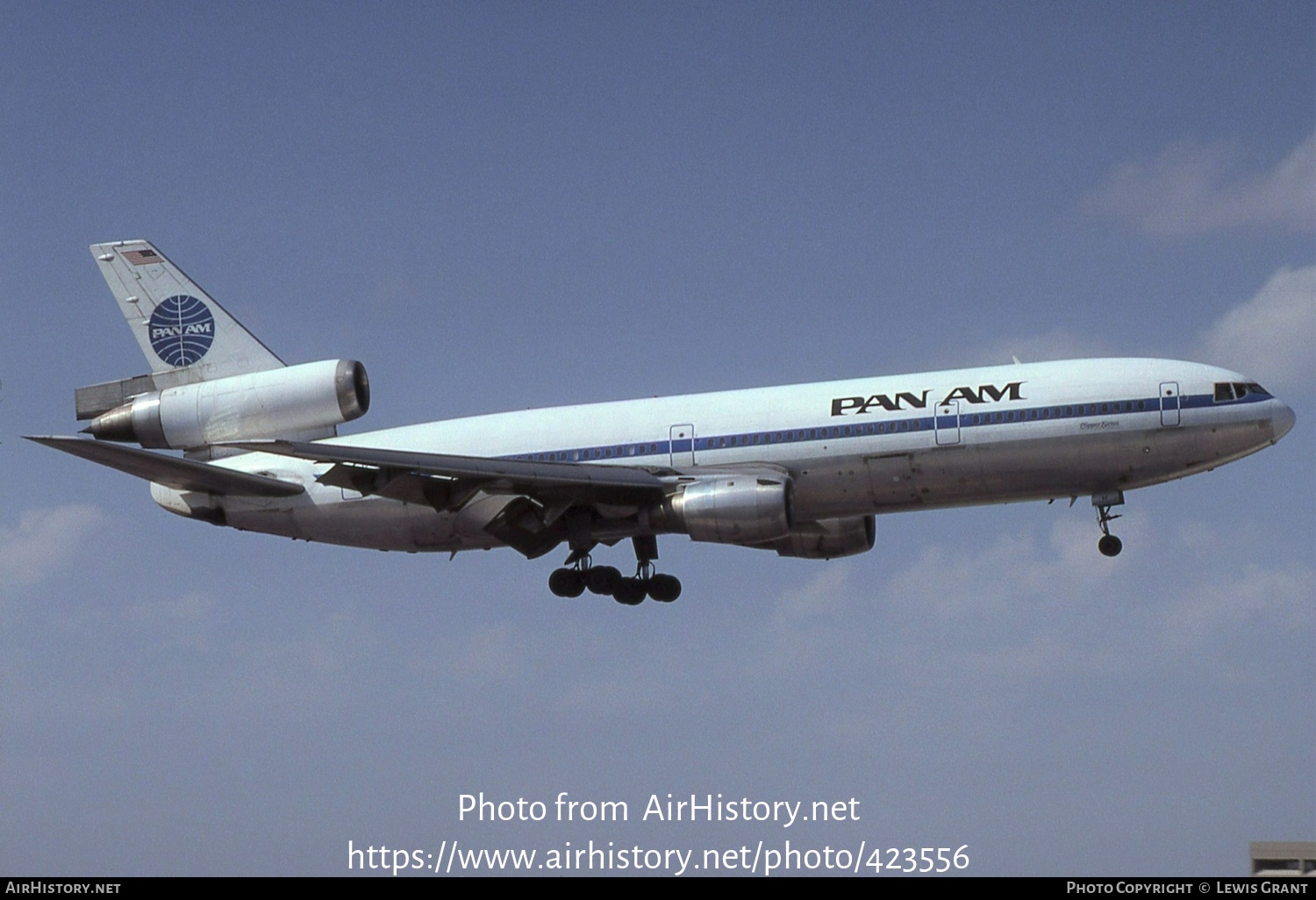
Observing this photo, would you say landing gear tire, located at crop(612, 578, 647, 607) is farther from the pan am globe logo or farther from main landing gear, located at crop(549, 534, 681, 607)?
the pan am globe logo

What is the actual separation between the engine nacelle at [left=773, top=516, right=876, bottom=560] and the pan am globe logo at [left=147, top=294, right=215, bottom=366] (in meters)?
18.2

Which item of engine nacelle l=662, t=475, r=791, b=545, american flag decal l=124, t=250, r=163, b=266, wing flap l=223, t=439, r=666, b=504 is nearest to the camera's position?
engine nacelle l=662, t=475, r=791, b=545

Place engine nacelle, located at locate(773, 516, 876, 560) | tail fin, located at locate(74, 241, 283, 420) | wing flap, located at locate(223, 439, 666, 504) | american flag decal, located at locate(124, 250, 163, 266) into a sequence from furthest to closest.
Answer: american flag decal, located at locate(124, 250, 163, 266)
tail fin, located at locate(74, 241, 283, 420)
engine nacelle, located at locate(773, 516, 876, 560)
wing flap, located at locate(223, 439, 666, 504)

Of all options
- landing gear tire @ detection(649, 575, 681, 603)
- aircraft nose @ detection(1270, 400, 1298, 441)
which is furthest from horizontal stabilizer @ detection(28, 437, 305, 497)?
aircraft nose @ detection(1270, 400, 1298, 441)

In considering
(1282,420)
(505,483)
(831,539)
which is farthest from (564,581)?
(1282,420)

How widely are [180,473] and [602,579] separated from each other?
12.1 metres

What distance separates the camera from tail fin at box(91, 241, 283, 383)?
2060 inches

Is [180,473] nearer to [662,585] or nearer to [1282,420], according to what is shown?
[662,585]

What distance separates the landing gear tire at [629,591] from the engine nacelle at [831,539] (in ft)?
13.6

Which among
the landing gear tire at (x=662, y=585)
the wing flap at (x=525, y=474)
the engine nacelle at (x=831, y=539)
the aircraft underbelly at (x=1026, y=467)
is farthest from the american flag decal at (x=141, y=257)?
the aircraft underbelly at (x=1026, y=467)

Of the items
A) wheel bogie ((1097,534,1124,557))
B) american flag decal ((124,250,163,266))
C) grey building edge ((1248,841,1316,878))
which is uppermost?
american flag decal ((124,250,163,266))

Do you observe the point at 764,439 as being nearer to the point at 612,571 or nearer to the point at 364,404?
the point at 612,571

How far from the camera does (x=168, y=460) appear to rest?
46688 millimetres
